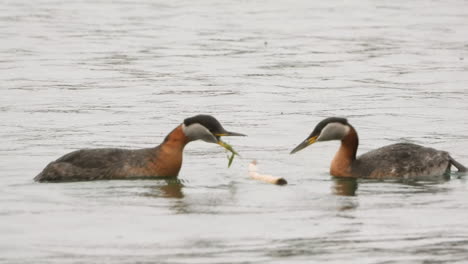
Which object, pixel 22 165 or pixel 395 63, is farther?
pixel 395 63

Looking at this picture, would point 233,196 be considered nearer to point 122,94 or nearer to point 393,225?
point 393,225

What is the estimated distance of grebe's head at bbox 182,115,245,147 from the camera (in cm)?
1828

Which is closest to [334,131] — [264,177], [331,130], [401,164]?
[331,130]

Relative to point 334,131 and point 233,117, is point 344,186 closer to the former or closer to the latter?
point 334,131

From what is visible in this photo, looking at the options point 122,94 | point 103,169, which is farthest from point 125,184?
point 122,94

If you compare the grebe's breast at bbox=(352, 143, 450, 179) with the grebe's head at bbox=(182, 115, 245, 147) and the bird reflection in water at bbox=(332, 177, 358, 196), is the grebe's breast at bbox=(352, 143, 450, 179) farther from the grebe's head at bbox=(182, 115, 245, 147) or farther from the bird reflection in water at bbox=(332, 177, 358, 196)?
the grebe's head at bbox=(182, 115, 245, 147)

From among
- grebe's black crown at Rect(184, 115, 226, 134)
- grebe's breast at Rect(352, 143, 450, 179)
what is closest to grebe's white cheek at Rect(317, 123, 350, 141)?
grebe's breast at Rect(352, 143, 450, 179)

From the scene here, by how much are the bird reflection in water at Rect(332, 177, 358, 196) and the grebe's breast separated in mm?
216

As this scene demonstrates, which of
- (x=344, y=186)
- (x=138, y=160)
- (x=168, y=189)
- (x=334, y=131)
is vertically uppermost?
(x=334, y=131)

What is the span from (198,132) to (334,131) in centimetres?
195

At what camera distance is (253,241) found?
47.8ft

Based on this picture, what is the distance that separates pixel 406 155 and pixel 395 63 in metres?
12.2

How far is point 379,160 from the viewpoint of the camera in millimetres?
19016

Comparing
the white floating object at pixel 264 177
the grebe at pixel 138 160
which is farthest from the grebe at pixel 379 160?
the grebe at pixel 138 160
